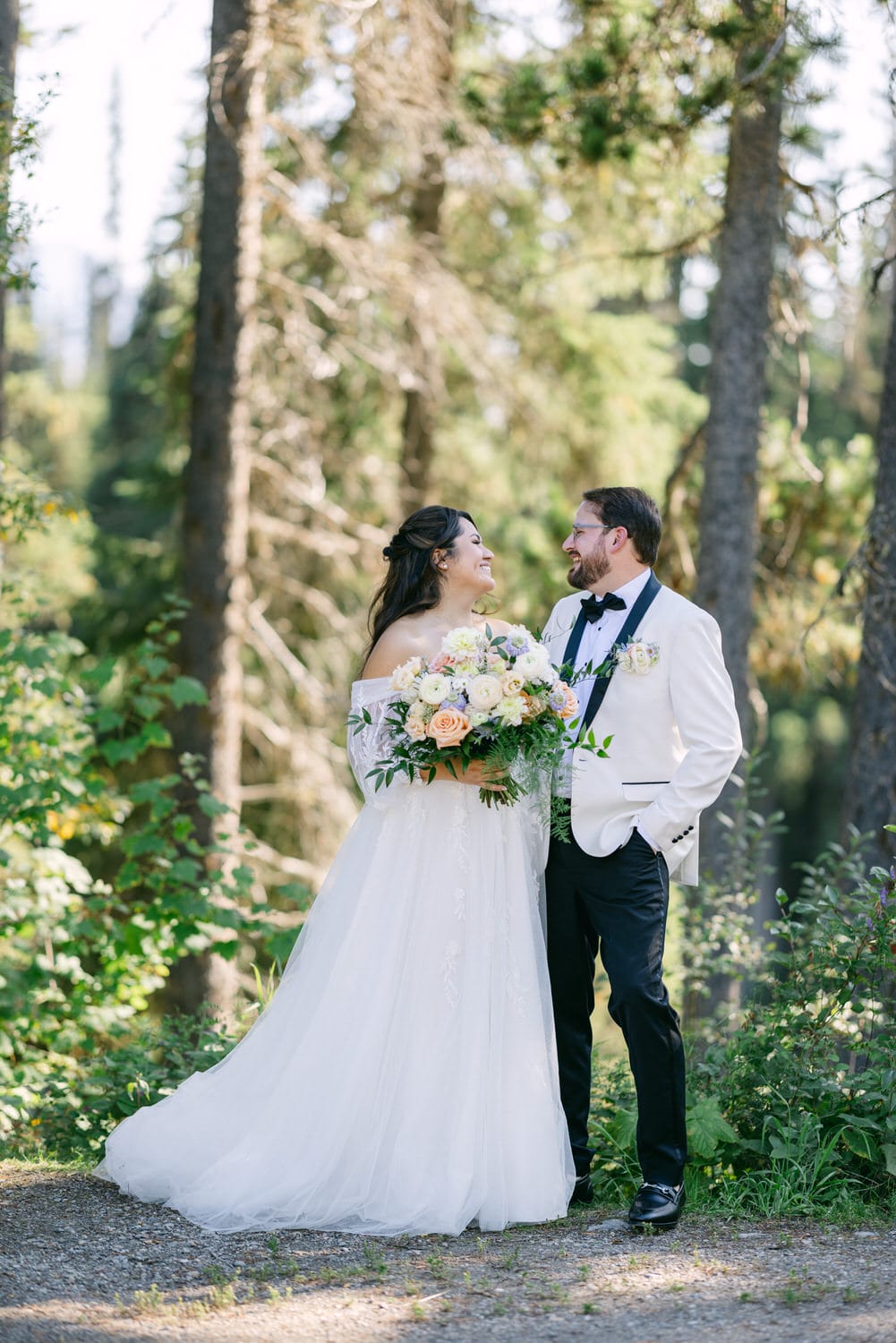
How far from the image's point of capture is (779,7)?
681 cm

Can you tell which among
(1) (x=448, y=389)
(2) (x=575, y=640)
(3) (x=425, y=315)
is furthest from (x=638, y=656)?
(1) (x=448, y=389)

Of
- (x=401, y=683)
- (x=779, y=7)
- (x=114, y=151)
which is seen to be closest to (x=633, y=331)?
(x=779, y=7)

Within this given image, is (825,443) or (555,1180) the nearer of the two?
(555,1180)

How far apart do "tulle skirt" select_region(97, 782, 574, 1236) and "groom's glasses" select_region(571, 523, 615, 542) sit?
98cm

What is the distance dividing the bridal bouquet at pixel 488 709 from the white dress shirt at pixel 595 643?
3.2 inches

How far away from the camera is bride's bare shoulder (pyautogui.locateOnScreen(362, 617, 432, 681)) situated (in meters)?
4.68

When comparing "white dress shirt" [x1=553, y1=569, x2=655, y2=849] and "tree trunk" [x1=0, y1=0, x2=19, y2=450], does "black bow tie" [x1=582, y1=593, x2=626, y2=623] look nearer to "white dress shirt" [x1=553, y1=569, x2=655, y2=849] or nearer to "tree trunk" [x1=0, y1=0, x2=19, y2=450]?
"white dress shirt" [x1=553, y1=569, x2=655, y2=849]

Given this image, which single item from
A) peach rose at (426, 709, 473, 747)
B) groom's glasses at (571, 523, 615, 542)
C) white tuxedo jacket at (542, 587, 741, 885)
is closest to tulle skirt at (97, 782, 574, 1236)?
white tuxedo jacket at (542, 587, 741, 885)

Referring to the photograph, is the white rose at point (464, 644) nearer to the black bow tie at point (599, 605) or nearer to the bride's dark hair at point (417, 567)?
the black bow tie at point (599, 605)

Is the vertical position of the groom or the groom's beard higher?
the groom's beard

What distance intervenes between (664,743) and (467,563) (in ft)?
3.46

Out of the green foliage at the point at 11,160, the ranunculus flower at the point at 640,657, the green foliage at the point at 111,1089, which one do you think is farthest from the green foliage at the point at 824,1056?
the green foliage at the point at 11,160

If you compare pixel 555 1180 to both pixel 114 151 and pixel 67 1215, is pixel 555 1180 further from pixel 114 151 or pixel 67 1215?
pixel 114 151

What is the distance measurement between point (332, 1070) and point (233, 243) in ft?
20.5
